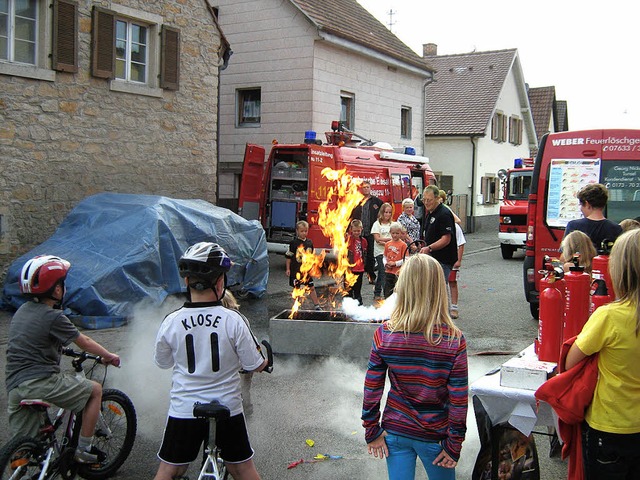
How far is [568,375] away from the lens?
120 inches

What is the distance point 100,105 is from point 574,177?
337 inches

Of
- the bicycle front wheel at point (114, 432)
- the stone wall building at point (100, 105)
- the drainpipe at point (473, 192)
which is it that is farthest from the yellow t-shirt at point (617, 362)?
the drainpipe at point (473, 192)

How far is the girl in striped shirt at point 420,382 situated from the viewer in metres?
3.08

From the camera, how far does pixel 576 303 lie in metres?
3.60

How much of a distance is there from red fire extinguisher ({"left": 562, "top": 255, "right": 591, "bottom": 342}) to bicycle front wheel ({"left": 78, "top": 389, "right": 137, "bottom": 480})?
2987 mm

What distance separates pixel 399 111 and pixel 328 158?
9679 mm

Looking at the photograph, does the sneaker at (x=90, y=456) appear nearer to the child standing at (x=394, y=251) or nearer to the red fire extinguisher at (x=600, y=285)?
the red fire extinguisher at (x=600, y=285)

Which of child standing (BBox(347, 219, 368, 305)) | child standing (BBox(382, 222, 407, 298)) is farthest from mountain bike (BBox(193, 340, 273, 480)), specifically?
child standing (BBox(347, 219, 368, 305))

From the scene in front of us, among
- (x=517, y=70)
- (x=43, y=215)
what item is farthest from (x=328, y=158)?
(x=517, y=70)

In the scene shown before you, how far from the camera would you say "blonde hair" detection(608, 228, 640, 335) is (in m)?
2.96

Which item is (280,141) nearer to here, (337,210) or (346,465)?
(337,210)

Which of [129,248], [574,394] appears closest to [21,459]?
[574,394]

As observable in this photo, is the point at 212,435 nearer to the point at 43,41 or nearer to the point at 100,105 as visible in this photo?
the point at 43,41

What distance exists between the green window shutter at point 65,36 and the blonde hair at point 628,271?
1080cm
